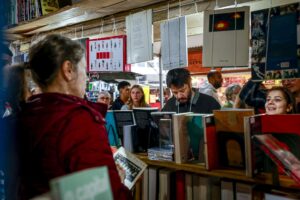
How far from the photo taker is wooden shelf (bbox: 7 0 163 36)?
256cm

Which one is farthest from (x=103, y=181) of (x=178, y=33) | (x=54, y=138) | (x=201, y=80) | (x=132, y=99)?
(x=201, y=80)

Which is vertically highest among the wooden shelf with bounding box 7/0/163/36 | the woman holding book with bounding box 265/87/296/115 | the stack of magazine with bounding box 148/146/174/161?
the wooden shelf with bounding box 7/0/163/36

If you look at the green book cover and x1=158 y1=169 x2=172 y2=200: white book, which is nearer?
the green book cover

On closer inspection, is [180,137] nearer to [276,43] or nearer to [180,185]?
[180,185]

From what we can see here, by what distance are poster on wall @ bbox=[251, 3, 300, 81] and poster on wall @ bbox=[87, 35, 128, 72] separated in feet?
4.10

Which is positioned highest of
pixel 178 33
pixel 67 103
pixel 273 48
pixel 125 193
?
pixel 178 33

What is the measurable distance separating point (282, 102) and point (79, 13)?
185 cm

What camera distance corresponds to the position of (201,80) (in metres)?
7.84

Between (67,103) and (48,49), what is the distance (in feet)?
0.85

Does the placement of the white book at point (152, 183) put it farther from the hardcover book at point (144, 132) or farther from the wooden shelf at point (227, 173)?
the hardcover book at point (144, 132)

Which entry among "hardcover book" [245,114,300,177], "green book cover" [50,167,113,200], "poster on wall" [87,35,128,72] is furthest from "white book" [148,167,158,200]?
"green book cover" [50,167,113,200]

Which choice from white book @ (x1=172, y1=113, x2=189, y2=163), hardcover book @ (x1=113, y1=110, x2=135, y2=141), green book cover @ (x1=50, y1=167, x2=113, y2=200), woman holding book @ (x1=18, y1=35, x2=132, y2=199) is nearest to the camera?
green book cover @ (x1=50, y1=167, x2=113, y2=200)

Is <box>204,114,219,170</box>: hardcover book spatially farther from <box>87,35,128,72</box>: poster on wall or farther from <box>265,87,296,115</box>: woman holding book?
<box>87,35,128,72</box>: poster on wall

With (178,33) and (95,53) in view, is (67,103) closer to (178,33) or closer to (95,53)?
(178,33)
